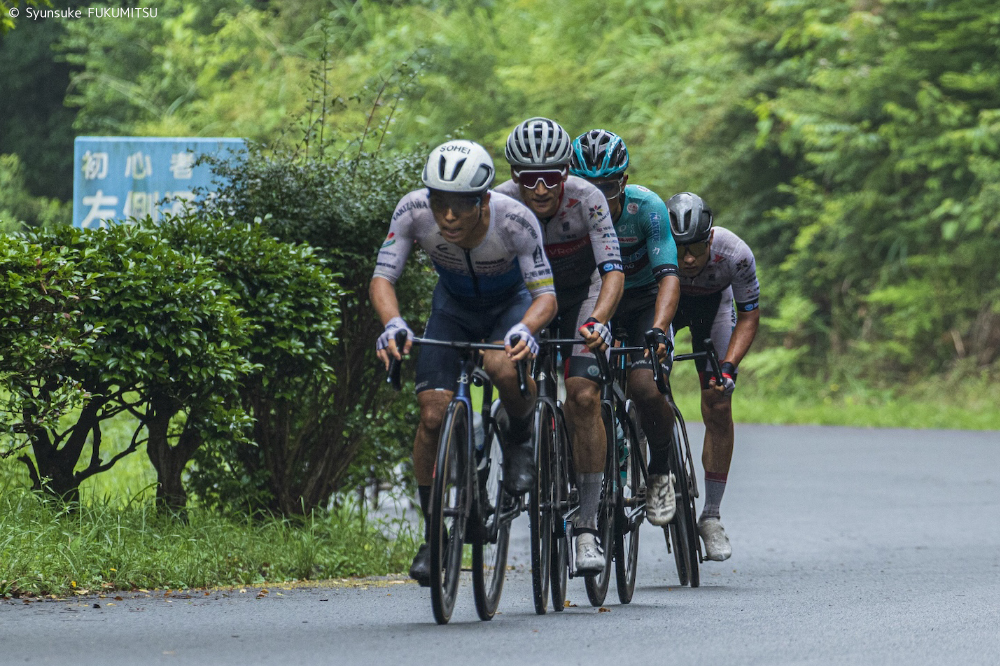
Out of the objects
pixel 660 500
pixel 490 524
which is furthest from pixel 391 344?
pixel 660 500

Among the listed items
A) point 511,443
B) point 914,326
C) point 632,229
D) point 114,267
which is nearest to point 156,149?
point 114,267

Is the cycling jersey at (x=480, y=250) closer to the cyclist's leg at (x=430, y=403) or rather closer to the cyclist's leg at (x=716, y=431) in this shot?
the cyclist's leg at (x=430, y=403)

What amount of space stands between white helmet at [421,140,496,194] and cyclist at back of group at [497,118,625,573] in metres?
0.73

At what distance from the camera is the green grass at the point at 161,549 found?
7.20m

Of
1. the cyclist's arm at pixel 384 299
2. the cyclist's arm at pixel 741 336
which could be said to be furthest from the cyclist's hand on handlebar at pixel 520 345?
the cyclist's arm at pixel 741 336

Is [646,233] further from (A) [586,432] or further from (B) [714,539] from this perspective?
(B) [714,539]

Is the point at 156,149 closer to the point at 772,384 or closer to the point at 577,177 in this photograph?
the point at 577,177

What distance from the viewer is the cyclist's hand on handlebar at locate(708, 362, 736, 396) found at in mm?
8383

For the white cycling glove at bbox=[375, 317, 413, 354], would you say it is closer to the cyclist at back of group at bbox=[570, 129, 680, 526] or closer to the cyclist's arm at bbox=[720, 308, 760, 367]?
the cyclist at back of group at bbox=[570, 129, 680, 526]

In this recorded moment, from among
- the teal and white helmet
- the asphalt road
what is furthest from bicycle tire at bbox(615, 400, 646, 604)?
the teal and white helmet

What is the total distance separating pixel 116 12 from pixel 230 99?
3.89 m

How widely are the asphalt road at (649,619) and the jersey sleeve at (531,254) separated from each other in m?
1.49

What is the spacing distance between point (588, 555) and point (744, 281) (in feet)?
7.73

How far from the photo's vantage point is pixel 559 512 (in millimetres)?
6988
